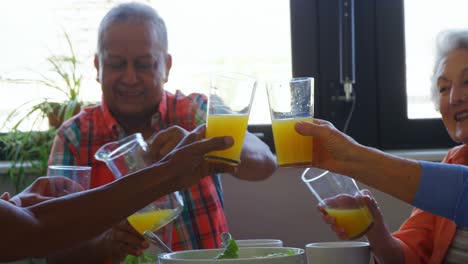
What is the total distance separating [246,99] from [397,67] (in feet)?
5.83

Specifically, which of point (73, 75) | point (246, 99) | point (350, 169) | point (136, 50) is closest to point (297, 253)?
point (246, 99)

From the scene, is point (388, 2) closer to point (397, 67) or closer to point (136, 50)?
point (397, 67)

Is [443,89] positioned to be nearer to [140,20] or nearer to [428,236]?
[428,236]

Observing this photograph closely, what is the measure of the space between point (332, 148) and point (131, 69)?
0.84 metres

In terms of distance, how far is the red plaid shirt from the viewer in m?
2.12

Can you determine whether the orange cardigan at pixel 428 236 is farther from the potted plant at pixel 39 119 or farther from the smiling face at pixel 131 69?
the potted plant at pixel 39 119

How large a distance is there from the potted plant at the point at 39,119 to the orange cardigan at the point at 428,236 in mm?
1293

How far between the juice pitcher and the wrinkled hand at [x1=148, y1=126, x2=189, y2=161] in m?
0.05

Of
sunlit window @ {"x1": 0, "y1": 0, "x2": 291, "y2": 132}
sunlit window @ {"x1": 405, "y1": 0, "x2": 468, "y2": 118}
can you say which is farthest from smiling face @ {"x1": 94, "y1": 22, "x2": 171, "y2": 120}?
sunlit window @ {"x1": 405, "y1": 0, "x2": 468, "y2": 118}

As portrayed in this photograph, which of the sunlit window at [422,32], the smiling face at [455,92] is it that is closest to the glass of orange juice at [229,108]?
the smiling face at [455,92]

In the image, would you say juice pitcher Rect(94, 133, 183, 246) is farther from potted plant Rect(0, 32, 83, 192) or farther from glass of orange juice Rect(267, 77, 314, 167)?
potted plant Rect(0, 32, 83, 192)

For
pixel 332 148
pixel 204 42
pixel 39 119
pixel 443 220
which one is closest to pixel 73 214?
pixel 332 148

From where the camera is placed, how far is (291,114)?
1.32m

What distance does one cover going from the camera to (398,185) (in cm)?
148
